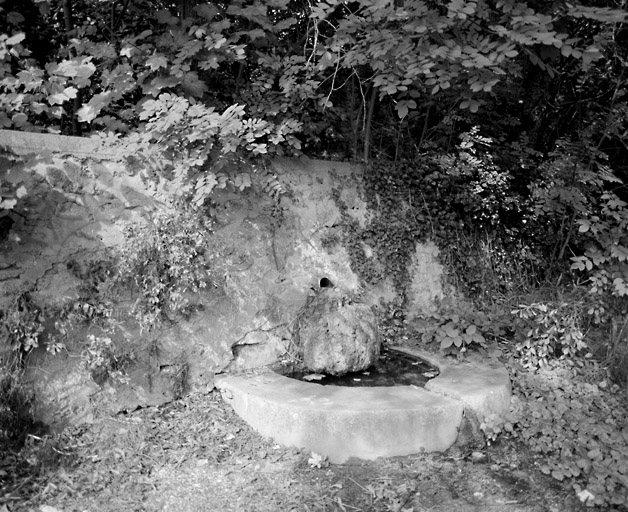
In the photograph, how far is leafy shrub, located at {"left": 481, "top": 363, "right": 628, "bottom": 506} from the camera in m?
2.87

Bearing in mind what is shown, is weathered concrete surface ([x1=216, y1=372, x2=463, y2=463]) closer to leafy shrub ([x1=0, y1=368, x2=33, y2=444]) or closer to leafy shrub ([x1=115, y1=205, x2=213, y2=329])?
leafy shrub ([x1=115, y1=205, x2=213, y2=329])

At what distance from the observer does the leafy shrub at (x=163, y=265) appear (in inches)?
142

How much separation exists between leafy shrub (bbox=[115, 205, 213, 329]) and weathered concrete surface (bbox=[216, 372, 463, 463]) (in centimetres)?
94

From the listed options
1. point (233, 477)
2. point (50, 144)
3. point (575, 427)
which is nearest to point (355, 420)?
point (233, 477)

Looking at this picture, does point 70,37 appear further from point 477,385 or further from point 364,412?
point 477,385

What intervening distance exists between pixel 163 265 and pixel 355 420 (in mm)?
1753

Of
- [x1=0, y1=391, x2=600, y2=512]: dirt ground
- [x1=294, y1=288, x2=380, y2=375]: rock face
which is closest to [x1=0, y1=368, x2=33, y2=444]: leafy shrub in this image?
[x1=0, y1=391, x2=600, y2=512]: dirt ground

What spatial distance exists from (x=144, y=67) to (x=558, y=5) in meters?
3.10

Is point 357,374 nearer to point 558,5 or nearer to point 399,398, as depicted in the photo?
point 399,398

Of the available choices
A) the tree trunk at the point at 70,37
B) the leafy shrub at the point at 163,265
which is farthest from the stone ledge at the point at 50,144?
the tree trunk at the point at 70,37

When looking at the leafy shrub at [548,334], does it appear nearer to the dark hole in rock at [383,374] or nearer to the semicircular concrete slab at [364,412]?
the semicircular concrete slab at [364,412]

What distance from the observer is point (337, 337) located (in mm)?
3818

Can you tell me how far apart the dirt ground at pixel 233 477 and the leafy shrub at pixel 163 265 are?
82 cm

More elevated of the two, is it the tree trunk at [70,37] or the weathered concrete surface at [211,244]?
the tree trunk at [70,37]
